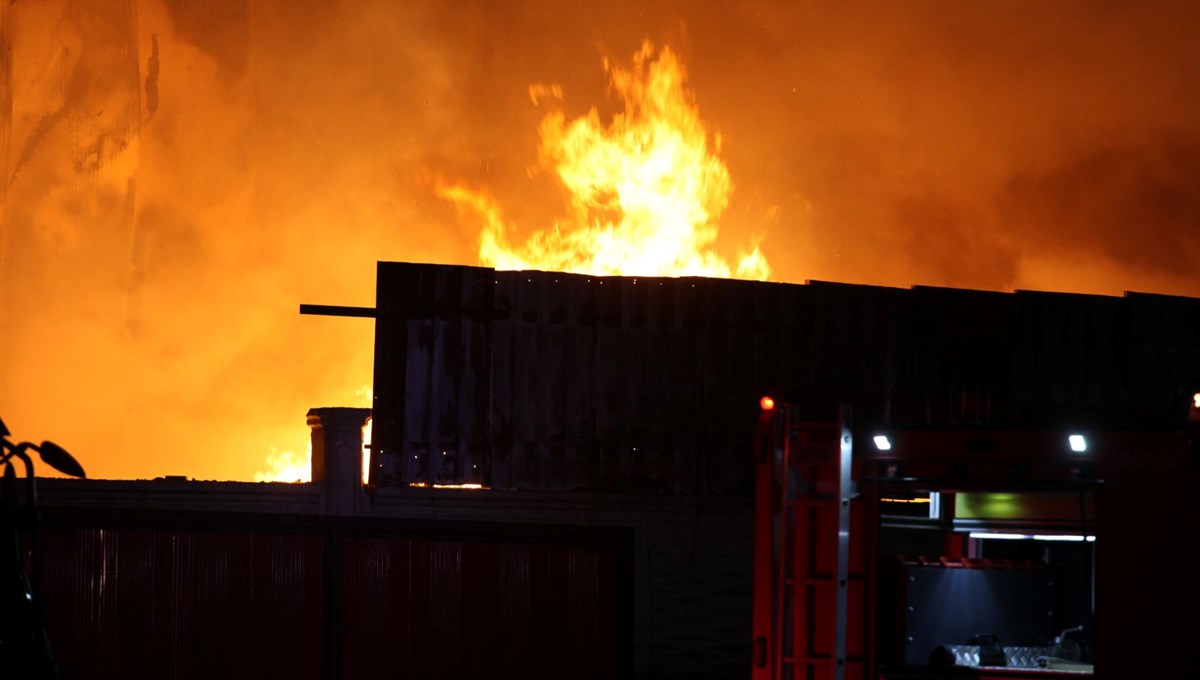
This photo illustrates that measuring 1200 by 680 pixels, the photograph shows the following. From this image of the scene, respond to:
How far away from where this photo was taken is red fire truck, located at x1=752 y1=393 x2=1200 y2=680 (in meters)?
10.6

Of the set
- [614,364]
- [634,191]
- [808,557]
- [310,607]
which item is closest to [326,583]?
[310,607]

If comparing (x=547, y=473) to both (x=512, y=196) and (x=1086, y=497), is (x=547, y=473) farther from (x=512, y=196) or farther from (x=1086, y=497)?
(x=512, y=196)

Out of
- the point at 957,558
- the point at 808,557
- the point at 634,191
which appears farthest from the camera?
the point at 634,191

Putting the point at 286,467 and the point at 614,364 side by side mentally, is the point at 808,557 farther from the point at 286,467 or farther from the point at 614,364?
the point at 286,467

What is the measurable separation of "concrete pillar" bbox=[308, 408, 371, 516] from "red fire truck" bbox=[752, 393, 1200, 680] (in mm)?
7981

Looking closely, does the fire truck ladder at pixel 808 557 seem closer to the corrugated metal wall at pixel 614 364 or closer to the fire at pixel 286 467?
the corrugated metal wall at pixel 614 364

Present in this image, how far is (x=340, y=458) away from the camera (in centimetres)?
1867

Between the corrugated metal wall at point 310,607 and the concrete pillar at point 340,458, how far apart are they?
0.33 m

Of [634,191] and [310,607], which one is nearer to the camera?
[310,607]

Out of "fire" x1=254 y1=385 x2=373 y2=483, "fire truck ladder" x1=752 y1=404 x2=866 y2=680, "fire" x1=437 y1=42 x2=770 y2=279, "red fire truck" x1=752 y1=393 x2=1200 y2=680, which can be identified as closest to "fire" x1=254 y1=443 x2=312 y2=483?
"fire" x1=254 y1=385 x2=373 y2=483

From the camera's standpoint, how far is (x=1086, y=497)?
12.1 metres

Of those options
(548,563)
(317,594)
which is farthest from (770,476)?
(317,594)

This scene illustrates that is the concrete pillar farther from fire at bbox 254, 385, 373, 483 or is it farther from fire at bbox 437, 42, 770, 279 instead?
fire at bbox 254, 385, 373, 483

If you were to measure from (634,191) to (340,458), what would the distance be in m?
12.6
